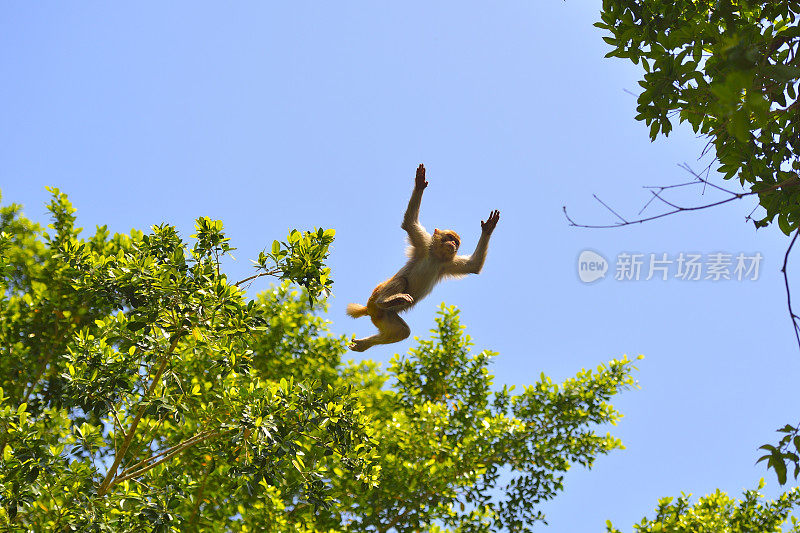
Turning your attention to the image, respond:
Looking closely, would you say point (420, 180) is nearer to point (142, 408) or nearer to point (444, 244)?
point (444, 244)

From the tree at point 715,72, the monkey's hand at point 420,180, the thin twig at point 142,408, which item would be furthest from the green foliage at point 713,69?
the thin twig at point 142,408

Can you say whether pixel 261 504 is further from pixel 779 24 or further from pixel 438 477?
pixel 779 24

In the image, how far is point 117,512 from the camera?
534 centimetres

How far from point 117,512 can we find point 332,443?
1871 mm

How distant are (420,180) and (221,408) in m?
2.99

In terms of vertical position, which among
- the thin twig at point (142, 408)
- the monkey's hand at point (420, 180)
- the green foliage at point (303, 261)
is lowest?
the thin twig at point (142, 408)

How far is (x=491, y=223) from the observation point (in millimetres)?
7137

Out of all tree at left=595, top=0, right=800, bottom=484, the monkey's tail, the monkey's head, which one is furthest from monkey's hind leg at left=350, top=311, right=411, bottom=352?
tree at left=595, top=0, right=800, bottom=484

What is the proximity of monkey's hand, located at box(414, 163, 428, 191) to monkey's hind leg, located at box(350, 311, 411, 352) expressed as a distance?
158cm

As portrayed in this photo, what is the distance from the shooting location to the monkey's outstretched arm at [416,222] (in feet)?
22.1

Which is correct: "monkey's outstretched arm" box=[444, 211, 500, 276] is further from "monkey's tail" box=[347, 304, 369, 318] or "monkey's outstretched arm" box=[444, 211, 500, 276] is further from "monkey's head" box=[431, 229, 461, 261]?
"monkey's tail" box=[347, 304, 369, 318]

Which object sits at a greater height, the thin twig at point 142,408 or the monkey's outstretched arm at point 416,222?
the monkey's outstretched arm at point 416,222

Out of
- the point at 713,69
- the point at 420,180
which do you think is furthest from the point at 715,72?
the point at 420,180

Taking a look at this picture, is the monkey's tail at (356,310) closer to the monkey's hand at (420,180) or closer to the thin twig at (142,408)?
the monkey's hand at (420,180)
